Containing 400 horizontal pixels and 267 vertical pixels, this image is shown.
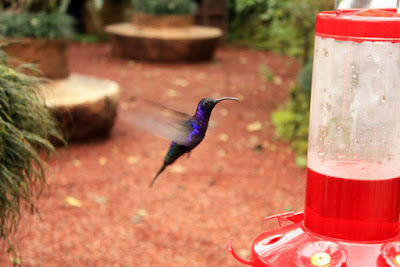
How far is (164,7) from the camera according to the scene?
12.2 m

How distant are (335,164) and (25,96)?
4.62 ft

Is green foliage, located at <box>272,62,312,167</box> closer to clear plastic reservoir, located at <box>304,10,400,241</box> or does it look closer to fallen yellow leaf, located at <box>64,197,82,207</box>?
fallen yellow leaf, located at <box>64,197,82,207</box>

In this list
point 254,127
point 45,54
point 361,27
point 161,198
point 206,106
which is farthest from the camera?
point 254,127

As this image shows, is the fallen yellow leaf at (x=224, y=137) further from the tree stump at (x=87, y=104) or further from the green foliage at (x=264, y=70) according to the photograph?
the green foliage at (x=264, y=70)

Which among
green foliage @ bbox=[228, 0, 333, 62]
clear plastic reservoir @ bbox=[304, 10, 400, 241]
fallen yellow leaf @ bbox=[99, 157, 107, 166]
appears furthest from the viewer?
green foliage @ bbox=[228, 0, 333, 62]

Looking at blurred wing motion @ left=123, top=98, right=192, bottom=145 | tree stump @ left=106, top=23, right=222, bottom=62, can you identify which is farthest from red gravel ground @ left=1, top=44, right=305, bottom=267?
tree stump @ left=106, top=23, right=222, bottom=62

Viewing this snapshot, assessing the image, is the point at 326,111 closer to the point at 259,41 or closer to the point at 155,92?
the point at 155,92

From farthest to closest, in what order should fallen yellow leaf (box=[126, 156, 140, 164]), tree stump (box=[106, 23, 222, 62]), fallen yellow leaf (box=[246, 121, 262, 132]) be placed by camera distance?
tree stump (box=[106, 23, 222, 62])
fallen yellow leaf (box=[246, 121, 262, 132])
fallen yellow leaf (box=[126, 156, 140, 164])

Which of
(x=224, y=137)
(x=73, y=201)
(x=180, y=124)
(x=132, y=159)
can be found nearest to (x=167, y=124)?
(x=180, y=124)

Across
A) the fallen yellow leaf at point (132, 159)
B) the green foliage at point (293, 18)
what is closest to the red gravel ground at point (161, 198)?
the fallen yellow leaf at point (132, 159)

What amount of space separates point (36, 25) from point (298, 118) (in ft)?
10.6

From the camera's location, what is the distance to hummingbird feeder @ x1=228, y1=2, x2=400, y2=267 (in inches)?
58.4

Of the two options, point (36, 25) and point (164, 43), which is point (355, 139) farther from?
point (164, 43)

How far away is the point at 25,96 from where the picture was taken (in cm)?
248
